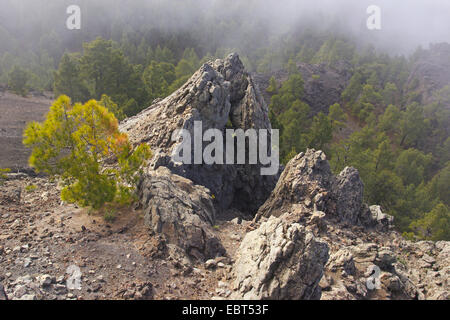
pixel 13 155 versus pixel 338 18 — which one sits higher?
pixel 338 18

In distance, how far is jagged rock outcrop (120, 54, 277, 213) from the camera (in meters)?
21.6

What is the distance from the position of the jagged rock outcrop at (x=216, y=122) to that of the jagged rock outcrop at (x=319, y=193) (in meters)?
4.69

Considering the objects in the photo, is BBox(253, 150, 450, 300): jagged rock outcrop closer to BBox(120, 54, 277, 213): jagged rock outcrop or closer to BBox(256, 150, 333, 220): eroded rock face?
BBox(256, 150, 333, 220): eroded rock face

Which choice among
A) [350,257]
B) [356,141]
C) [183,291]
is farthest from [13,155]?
[356,141]

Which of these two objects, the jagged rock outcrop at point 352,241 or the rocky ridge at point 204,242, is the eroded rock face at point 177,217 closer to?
the rocky ridge at point 204,242

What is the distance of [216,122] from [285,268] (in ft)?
48.4

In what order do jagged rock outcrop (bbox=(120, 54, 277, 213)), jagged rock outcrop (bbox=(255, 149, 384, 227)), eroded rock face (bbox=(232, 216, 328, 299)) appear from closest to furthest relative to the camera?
eroded rock face (bbox=(232, 216, 328, 299)) < jagged rock outcrop (bbox=(255, 149, 384, 227)) < jagged rock outcrop (bbox=(120, 54, 277, 213))

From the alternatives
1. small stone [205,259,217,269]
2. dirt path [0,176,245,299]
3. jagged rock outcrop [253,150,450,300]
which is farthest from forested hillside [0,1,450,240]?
small stone [205,259,217,269]

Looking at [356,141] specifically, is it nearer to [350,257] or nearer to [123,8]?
[350,257]

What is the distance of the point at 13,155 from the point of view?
92.7 feet

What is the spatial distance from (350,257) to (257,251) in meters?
4.81

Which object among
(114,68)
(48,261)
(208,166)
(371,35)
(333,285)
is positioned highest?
(371,35)

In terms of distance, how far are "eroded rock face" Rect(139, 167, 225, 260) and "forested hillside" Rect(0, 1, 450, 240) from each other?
2238 cm
